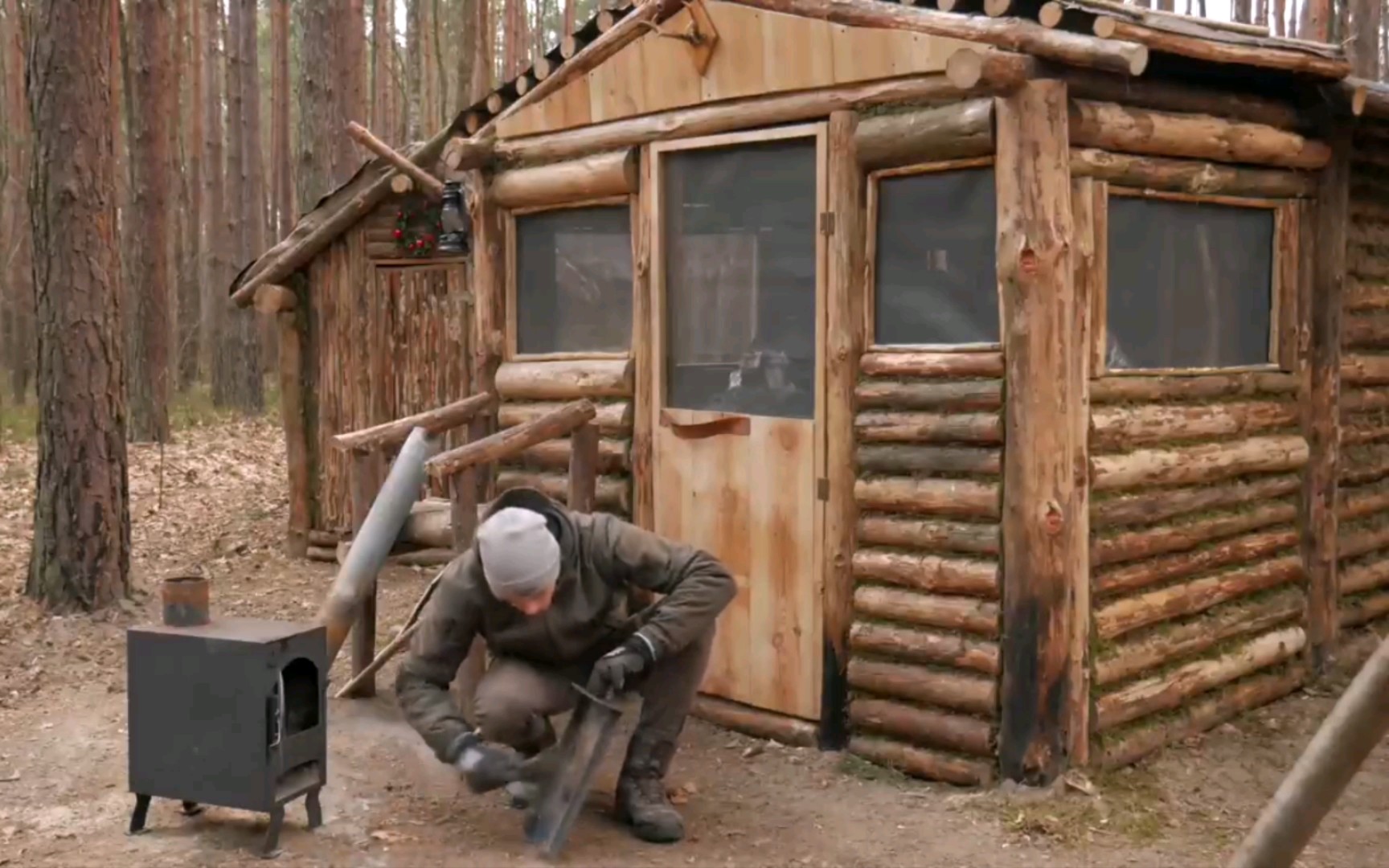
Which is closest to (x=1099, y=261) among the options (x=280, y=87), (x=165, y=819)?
(x=165, y=819)

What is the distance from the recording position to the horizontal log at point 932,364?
585 cm

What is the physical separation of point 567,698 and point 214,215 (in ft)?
58.9

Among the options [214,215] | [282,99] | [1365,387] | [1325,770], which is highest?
[282,99]

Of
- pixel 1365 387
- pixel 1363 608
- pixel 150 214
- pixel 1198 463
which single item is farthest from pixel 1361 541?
pixel 150 214

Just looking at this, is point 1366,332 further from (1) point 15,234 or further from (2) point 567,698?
(1) point 15,234

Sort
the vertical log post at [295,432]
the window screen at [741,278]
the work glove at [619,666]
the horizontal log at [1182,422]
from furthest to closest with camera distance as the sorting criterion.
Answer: the vertical log post at [295,432] < the window screen at [741,278] < the horizontal log at [1182,422] < the work glove at [619,666]

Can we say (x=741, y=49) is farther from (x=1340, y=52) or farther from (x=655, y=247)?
(x=1340, y=52)

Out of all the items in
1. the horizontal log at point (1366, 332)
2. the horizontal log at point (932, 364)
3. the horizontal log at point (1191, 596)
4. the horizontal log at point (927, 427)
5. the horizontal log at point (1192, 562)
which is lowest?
the horizontal log at point (1191, 596)

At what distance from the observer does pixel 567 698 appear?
5.51 m

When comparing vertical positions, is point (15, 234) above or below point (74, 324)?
above

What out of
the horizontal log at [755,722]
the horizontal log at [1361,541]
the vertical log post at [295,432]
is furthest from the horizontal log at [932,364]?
the vertical log post at [295,432]

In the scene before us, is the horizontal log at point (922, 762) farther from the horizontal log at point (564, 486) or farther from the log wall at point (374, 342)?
the log wall at point (374, 342)

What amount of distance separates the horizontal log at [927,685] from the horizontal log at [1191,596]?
566 millimetres

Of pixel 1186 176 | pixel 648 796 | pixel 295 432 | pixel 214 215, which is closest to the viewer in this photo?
pixel 648 796
